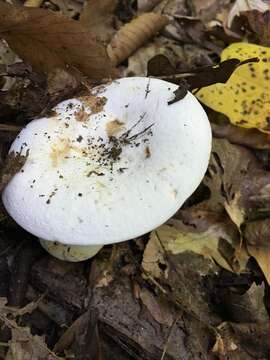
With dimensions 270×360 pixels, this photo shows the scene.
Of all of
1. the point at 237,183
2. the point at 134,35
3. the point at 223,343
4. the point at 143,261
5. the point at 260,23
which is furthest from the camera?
the point at 260,23

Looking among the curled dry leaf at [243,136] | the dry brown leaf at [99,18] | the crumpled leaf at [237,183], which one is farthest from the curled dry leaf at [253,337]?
the dry brown leaf at [99,18]

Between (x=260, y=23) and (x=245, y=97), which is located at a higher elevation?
(x=260, y=23)

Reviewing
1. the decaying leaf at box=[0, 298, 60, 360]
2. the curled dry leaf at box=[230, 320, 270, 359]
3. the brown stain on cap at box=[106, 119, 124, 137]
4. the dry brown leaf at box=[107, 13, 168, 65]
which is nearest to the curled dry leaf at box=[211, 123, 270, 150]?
the dry brown leaf at box=[107, 13, 168, 65]

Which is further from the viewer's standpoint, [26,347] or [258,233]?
[258,233]

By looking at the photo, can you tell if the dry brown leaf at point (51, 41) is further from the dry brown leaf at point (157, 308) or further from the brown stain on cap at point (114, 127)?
the dry brown leaf at point (157, 308)

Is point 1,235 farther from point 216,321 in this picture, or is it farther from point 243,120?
point 243,120

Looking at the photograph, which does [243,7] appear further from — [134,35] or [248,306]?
[248,306]

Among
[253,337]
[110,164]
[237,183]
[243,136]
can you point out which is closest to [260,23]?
[243,136]
